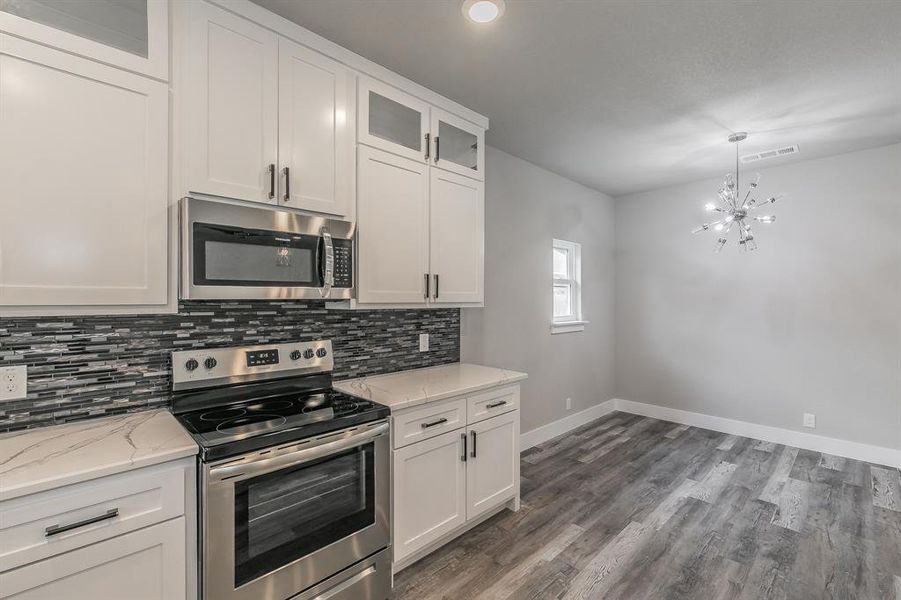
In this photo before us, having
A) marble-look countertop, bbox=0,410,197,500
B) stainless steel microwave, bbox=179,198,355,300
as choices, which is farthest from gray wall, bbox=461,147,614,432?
marble-look countertop, bbox=0,410,197,500

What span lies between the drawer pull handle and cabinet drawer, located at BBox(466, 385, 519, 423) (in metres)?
1.60

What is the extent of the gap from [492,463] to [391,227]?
5.09ft

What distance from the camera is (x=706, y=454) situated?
385 cm

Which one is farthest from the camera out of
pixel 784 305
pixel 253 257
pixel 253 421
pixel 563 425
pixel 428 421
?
pixel 563 425

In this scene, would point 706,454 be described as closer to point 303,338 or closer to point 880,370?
point 880,370

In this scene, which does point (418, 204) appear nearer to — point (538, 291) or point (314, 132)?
point (314, 132)

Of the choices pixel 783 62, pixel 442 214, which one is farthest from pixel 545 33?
pixel 783 62

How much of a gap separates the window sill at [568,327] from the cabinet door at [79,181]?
3.48 m

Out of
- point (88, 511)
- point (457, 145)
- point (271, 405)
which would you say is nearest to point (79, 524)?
point (88, 511)

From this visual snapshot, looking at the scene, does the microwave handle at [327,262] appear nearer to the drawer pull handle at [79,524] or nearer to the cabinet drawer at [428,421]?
the cabinet drawer at [428,421]

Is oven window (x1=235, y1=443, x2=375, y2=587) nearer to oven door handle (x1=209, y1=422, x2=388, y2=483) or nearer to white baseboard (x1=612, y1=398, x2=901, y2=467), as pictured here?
oven door handle (x1=209, y1=422, x2=388, y2=483)

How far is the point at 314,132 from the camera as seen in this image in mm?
2037

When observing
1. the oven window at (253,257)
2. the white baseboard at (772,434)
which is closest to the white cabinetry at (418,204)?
the oven window at (253,257)

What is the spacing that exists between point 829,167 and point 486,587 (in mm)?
4555
